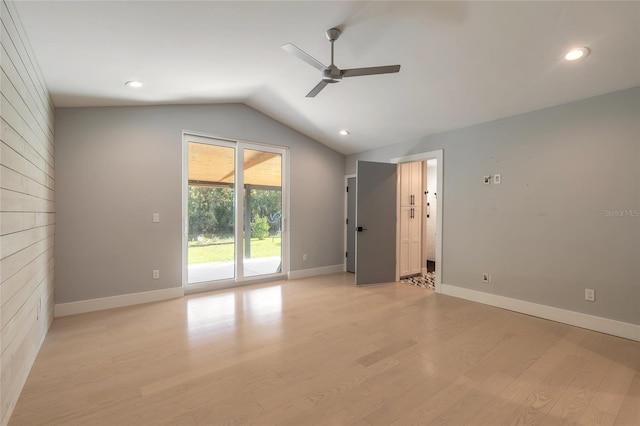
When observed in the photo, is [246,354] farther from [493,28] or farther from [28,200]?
[493,28]

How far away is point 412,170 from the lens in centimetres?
540

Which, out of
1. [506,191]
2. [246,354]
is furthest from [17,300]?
[506,191]

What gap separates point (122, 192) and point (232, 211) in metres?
1.50

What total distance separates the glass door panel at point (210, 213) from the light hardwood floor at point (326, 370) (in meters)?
1.00

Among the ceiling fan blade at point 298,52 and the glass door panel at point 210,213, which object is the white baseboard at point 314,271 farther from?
the ceiling fan blade at point 298,52

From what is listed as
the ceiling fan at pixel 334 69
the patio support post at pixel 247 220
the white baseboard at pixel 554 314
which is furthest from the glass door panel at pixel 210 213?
the white baseboard at pixel 554 314

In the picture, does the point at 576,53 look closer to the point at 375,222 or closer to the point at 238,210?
the point at 375,222

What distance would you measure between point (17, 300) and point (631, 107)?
17.8 feet

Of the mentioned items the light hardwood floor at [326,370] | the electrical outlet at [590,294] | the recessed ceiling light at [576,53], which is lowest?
the light hardwood floor at [326,370]

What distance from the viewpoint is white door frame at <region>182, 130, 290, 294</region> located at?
13.8 feet

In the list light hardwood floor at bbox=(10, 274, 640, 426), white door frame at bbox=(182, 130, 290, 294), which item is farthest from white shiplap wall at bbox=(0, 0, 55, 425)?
white door frame at bbox=(182, 130, 290, 294)

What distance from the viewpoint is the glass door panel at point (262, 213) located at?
4785 mm

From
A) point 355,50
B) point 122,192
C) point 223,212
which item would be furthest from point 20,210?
point 355,50

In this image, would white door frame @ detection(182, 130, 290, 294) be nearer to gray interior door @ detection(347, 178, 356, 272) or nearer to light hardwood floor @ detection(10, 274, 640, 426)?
light hardwood floor @ detection(10, 274, 640, 426)
